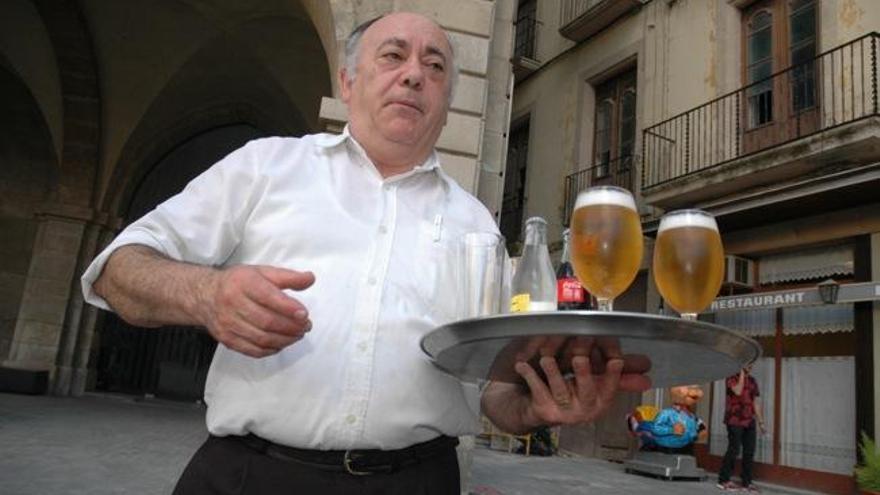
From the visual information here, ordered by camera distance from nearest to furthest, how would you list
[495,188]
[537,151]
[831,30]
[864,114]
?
[495,188], [864,114], [831,30], [537,151]

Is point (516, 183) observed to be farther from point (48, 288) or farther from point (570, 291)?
point (570, 291)

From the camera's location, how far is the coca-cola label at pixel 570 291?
1.55 metres

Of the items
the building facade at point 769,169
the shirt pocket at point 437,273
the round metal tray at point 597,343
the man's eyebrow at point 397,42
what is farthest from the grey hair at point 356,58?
the building facade at point 769,169

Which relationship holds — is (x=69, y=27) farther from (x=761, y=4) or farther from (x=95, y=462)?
(x=761, y=4)

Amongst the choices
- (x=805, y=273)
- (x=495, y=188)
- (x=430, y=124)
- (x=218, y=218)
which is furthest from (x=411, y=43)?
(x=805, y=273)

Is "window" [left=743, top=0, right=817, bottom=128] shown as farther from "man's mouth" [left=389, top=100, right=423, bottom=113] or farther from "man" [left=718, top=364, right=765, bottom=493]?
"man's mouth" [left=389, top=100, right=423, bottom=113]

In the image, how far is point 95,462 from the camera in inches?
219

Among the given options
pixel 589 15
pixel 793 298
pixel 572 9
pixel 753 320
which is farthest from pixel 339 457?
pixel 572 9

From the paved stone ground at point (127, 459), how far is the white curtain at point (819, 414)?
2.14 feet

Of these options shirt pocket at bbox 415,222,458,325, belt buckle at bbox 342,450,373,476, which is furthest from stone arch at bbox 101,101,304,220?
belt buckle at bbox 342,450,373,476

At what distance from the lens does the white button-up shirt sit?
142 centimetres

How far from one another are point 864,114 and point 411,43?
974cm

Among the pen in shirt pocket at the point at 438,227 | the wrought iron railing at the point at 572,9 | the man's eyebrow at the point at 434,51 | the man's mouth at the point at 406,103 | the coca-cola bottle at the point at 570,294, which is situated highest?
the wrought iron railing at the point at 572,9

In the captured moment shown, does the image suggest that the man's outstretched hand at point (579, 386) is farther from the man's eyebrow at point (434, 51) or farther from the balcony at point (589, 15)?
the balcony at point (589, 15)
